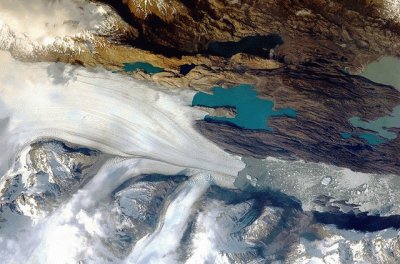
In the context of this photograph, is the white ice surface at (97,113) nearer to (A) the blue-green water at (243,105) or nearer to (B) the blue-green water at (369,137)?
(A) the blue-green water at (243,105)

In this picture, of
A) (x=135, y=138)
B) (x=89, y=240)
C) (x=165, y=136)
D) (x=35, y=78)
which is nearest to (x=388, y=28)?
(x=165, y=136)

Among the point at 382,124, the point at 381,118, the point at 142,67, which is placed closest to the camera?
the point at 142,67

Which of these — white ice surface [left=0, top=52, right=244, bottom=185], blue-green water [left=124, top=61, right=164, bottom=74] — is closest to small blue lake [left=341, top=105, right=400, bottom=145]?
white ice surface [left=0, top=52, right=244, bottom=185]

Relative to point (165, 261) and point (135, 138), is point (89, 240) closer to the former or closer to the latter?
point (165, 261)

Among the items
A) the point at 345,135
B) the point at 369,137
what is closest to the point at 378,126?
the point at 369,137

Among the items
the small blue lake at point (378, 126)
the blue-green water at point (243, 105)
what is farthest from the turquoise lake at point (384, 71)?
the blue-green water at point (243, 105)

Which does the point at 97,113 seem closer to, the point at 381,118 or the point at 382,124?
the point at 381,118
